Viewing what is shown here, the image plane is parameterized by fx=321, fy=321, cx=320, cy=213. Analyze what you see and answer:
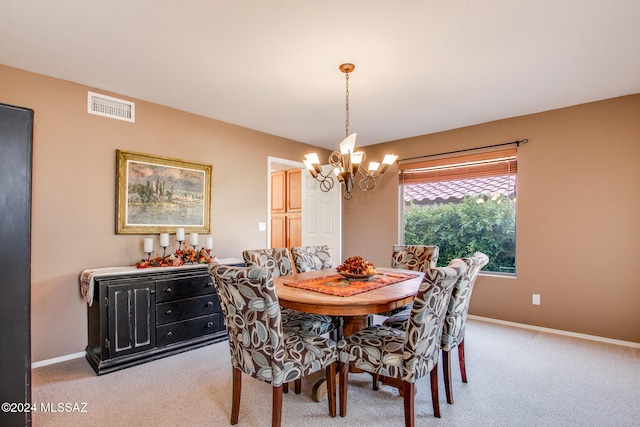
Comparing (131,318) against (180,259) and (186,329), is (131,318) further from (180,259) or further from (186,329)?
(180,259)

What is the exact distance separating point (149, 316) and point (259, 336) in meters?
1.65

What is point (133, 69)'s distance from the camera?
266cm

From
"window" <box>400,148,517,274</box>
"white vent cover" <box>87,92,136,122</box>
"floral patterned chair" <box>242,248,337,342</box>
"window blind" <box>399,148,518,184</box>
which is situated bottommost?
"floral patterned chair" <box>242,248,337,342</box>

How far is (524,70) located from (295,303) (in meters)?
2.63

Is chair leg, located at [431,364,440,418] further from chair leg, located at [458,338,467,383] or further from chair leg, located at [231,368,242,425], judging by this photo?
chair leg, located at [231,368,242,425]

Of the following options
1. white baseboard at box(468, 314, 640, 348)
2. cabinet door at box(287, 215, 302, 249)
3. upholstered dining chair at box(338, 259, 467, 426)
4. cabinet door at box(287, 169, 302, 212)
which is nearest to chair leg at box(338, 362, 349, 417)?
upholstered dining chair at box(338, 259, 467, 426)

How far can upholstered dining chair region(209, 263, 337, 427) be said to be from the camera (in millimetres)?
1633

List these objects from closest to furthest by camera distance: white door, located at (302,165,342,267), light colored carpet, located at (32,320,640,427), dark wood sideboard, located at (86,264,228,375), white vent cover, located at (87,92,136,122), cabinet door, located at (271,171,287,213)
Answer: light colored carpet, located at (32,320,640,427)
dark wood sideboard, located at (86,264,228,375)
white vent cover, located at (87,92,136,122)
white door, located at (302,165,342,267)
cabinet door, located at (271,171,287,213)

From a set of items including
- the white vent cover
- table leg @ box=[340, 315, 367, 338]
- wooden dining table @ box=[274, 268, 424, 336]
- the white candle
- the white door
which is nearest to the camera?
wooden dining table @ box=[274, 268, 424, 336]

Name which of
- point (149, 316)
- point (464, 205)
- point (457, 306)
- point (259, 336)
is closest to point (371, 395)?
point (457, 306)

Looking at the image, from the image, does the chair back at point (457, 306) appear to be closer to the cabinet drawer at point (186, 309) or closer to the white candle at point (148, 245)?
the cabinet drawer at point (186, 309)

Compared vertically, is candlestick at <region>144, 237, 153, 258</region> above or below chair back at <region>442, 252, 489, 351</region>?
above

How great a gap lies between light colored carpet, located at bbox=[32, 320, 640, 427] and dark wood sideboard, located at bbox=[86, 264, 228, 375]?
133 mm

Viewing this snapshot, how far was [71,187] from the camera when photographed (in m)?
2.88
